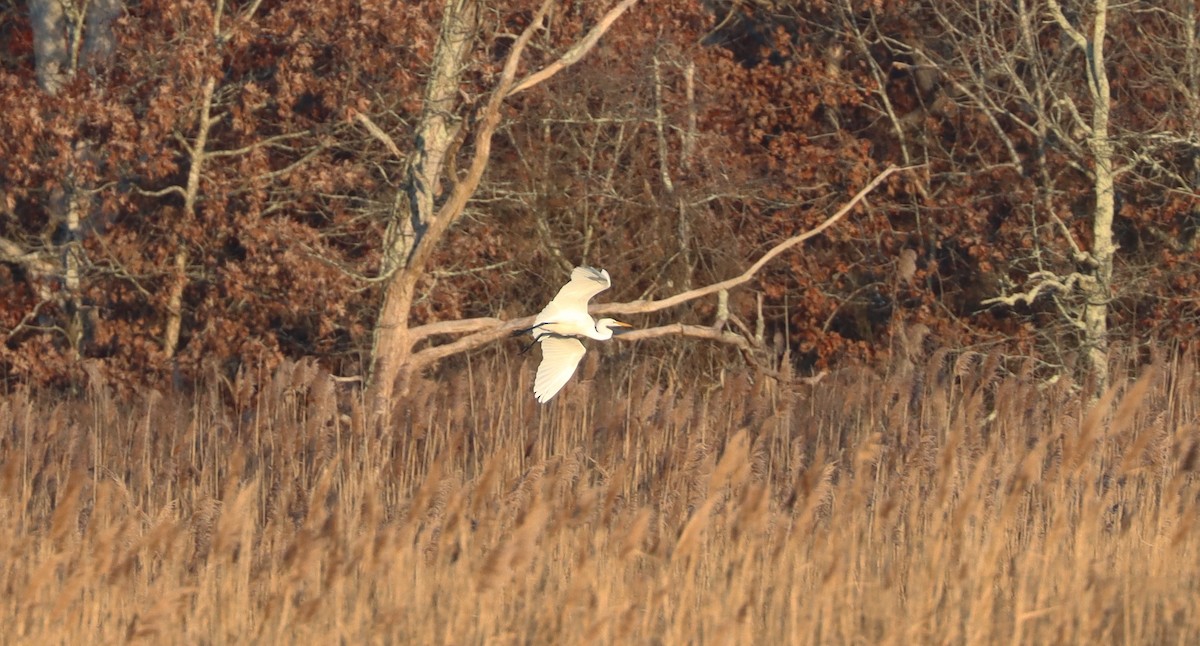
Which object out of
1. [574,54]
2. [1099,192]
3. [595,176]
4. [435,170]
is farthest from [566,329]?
[1099,192]

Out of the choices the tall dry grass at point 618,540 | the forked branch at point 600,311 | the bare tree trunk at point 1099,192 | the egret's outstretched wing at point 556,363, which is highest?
the bare tree trunk at point 1099,192

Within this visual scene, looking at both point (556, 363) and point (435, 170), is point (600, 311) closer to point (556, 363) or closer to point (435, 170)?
point (556, 363)

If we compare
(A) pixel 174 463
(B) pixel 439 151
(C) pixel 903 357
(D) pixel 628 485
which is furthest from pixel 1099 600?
(B) pixel 439 151

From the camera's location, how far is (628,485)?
692 cm

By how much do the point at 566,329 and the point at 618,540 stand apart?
8.91 feet

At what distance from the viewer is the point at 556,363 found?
26.8 ft

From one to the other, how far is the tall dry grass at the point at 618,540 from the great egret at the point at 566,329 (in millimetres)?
221

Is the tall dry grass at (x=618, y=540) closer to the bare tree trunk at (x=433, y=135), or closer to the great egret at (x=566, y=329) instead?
the great egret at (x=566, y=329)

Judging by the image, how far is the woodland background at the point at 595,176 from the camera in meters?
10.6

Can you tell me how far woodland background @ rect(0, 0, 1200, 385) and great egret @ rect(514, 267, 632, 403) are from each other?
203cm

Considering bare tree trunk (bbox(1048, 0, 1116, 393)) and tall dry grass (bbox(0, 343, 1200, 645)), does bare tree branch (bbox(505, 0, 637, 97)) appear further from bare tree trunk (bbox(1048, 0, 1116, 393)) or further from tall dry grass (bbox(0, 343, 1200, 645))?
bare tree trunk (bbox(1048, 0, 1116, 393))

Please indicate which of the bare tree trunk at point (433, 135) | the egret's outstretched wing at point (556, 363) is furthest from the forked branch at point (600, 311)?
the bare tree trunk at point (433, 135)

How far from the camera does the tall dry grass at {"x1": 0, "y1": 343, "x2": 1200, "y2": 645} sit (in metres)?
4.89

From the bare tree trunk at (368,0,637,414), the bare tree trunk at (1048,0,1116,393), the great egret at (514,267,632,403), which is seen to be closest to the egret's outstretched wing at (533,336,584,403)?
the great egret at (514,267,632,403)
